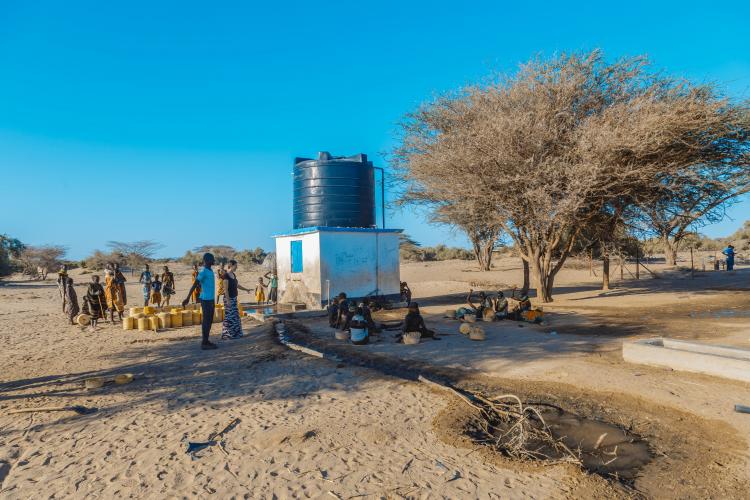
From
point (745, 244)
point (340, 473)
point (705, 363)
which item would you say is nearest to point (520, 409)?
point (340, 473)

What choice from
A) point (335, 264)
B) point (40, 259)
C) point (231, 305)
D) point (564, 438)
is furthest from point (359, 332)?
point (40, 259)

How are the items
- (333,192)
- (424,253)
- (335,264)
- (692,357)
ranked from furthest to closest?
(424,253) < (333,192) < (335,264) < (692,357)

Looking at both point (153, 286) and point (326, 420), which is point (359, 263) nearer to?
point (153, 286)

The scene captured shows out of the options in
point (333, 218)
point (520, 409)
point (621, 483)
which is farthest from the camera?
point (333, 218)

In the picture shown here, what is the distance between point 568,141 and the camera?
47.8ft

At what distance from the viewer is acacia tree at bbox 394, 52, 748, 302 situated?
13445 mm

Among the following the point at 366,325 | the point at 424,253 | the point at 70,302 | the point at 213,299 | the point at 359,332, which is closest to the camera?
the point at 213,299

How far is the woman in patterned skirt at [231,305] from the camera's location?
9.99 m

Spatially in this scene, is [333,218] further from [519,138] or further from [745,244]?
[745,244]

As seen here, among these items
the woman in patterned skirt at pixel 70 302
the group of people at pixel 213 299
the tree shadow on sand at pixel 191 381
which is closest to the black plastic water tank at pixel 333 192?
the group of people at pixel 213 299

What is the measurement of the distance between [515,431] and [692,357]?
3672mm

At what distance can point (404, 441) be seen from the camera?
184 inches

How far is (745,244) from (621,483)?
189 feet

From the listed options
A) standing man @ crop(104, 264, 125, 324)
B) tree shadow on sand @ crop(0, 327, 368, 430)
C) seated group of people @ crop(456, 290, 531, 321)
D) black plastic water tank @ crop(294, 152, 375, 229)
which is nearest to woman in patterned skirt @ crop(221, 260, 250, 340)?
tree shadow on sand @ crop(0, 327, 368, 430)
